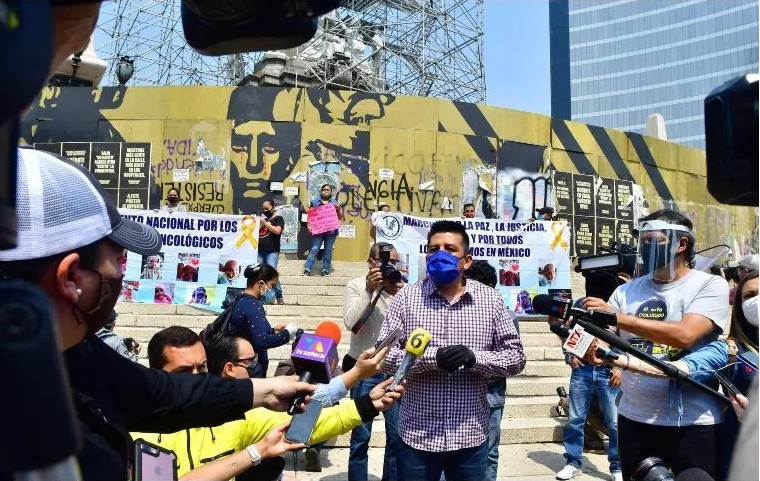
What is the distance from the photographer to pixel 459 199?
16.2 metres

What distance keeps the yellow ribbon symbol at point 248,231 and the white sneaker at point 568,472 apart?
18.9 ft

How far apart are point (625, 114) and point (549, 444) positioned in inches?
3380

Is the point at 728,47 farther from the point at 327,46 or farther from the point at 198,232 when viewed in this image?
the point at 198,232

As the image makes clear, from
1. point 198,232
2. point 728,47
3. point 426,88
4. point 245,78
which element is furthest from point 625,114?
point 198,232

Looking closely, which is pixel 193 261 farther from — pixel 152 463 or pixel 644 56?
pixel 644 56

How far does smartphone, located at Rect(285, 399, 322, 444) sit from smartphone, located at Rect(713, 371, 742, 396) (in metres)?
1.93

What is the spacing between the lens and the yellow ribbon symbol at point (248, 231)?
407 inches

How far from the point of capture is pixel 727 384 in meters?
3.23

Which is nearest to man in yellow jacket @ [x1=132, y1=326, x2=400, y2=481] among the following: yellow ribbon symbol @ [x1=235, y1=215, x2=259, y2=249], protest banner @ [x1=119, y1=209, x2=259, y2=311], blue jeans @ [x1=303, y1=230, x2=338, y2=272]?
protest banner @ [x1=119, y1=209, x2=259, y2=311]

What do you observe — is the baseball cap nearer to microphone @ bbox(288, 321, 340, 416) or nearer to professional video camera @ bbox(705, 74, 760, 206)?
microphone @ bbox(288, 321, 340, 416)

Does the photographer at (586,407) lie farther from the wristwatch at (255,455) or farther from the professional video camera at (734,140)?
the professional video camera at (734,140)

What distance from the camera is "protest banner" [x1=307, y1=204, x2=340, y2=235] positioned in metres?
12.4

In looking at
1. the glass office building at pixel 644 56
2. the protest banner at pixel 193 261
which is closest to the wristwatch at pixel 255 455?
the protest banner at pixel 193 261

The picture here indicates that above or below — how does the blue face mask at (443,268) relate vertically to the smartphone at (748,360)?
above
